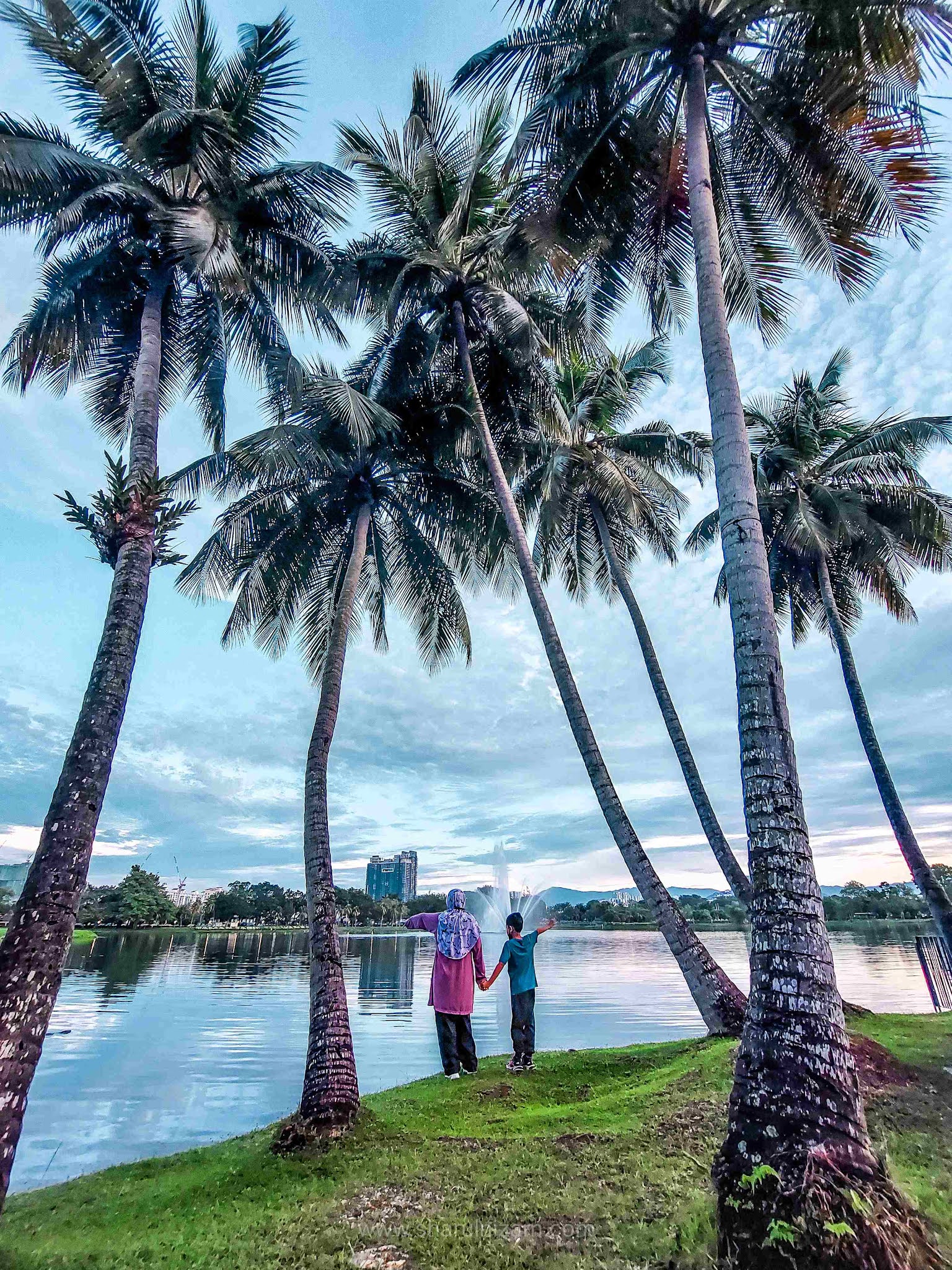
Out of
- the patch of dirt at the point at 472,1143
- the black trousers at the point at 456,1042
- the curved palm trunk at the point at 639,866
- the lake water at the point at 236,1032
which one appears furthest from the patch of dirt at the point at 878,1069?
the lake water at the point at 236,1032

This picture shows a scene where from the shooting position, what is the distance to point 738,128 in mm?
9180

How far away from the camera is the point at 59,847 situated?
17.8 feet

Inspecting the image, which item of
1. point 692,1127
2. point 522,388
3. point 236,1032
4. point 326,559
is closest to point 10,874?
point 236,1032

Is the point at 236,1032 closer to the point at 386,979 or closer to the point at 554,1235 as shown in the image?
the point at 386,979

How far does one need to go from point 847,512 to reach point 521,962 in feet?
43.4

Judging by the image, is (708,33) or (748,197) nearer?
(708,33)

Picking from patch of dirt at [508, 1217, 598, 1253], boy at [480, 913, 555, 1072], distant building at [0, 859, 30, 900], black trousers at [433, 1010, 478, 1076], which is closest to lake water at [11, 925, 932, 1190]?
black trousers at [433, 1010, 478, 1076]

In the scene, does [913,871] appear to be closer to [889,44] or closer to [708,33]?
[889,44]

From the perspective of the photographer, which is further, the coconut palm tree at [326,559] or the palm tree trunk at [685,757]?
the palm tree trunk at [685,757]

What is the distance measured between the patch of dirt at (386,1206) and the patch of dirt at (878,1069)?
4.42 m

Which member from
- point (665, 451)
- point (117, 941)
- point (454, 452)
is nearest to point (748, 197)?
point (454, 452)

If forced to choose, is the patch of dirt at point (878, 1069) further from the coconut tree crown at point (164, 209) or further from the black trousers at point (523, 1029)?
the coconut tree crown at point (164, 209)

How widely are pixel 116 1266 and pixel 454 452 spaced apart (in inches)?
513

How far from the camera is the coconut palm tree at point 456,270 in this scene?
1218 centimetres
